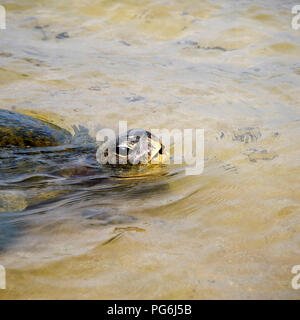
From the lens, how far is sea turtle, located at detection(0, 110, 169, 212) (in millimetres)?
2527

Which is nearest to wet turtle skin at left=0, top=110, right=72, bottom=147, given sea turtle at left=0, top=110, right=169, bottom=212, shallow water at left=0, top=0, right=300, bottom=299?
sea turtle at left=0, top=110, right=169, bottom=212

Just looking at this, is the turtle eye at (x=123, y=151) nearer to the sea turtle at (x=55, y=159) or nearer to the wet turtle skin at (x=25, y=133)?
the sea turtle at (x=55, y=159)

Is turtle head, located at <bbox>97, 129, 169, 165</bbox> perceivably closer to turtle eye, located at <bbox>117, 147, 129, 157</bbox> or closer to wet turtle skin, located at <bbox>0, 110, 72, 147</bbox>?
turtle eye, located at <bbox>117, 147, 129, 157</bbox>

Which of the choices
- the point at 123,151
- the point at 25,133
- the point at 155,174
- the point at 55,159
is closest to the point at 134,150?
the point at 123,151

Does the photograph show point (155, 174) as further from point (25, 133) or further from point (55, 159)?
point (25, 133)

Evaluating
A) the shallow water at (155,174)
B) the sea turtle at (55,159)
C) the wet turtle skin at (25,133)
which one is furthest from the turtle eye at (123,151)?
the wet turtle skin at (25,133)

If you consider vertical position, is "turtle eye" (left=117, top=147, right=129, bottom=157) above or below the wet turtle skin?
below

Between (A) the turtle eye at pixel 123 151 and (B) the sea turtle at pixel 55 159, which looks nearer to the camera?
(B) the sea turtle at pixel 55 159

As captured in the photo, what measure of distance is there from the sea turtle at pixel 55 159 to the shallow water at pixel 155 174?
0.02 metres

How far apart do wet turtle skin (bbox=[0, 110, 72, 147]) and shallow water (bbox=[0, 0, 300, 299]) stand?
147 mm

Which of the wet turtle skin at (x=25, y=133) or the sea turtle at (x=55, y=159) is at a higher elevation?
the wet turtle skin at (x=25, y=133)

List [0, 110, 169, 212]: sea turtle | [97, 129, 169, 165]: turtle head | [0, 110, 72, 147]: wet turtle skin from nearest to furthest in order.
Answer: [0, 110, 169, 212]: sea turtle < [97, 129, 169, 165]: turtle head < [0, 110, 72, 147]: wet turtle skin

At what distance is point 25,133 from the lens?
2980mm

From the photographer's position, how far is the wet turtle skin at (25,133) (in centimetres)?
291
